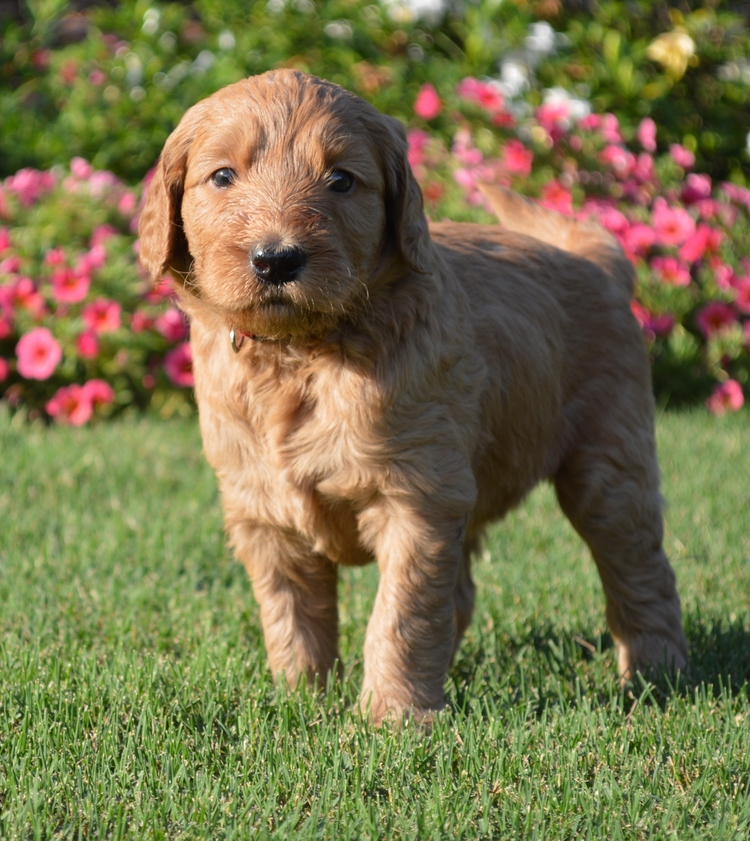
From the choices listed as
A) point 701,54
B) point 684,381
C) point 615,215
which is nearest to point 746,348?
point 684,381

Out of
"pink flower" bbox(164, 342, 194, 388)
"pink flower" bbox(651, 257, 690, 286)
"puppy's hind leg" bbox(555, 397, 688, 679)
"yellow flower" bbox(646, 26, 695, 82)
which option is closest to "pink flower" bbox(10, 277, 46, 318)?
"pink flower" bbox(164, 342, 194, 388)

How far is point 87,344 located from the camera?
7.02 meters

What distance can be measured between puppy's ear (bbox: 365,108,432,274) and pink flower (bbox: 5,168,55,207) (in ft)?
16.9

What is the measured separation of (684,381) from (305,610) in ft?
16.7

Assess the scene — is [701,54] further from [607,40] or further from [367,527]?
[367,527]

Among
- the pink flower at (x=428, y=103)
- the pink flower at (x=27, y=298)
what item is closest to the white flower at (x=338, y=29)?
the pink flower at (x=428, y=103)

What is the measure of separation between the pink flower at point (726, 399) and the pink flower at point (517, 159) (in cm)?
209

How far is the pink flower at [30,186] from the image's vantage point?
7703mm

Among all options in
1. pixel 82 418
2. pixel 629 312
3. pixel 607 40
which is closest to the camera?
pixel 629 312

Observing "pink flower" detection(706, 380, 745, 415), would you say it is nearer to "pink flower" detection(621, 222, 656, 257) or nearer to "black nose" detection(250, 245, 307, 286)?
"pink flower" detection(621, 222, 656, 257)

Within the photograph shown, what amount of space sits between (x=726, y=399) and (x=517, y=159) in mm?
2260

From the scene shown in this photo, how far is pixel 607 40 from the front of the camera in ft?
27.6

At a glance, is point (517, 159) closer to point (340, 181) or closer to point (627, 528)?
point (627, 528)

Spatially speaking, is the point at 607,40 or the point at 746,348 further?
the point at 607,40
